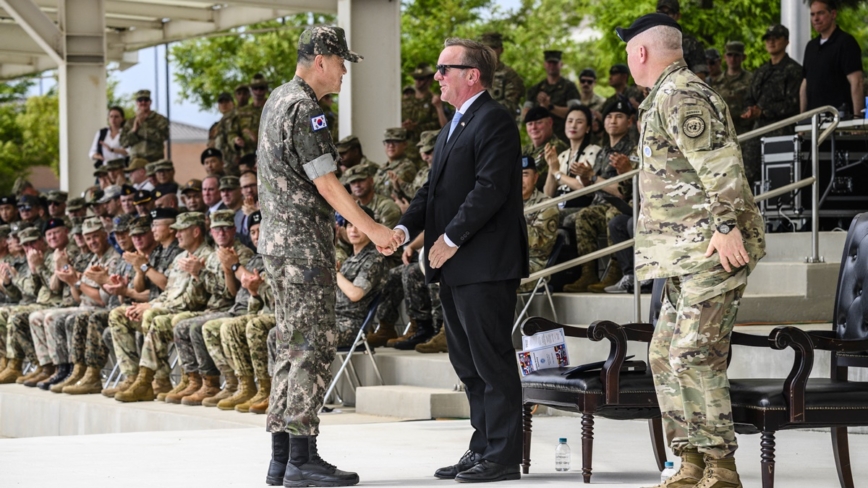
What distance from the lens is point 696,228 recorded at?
5027 mm

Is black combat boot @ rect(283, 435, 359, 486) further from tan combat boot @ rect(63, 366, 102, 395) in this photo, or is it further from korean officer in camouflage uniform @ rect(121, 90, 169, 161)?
korean officer in camouflage uniform @ rect(121, 90, 169, 161)

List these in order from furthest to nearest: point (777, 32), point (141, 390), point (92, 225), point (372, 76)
Result: point (92, 225), point (372, 76), point (141, 390), point (777, 32)

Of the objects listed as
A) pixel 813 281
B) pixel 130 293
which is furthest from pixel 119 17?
pixel 813 281

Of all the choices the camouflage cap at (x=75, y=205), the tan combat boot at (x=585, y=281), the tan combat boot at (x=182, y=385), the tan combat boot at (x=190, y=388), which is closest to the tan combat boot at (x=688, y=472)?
the tan combat boot at (x=585, y=281)

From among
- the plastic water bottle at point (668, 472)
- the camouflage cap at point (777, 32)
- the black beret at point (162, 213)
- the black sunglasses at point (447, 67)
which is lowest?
the plastic water bottle at point (668, 472)

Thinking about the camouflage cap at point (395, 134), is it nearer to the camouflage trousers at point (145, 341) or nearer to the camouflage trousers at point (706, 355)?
the camouflage trousers at point (145, 341)

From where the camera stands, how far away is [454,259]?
229 inches

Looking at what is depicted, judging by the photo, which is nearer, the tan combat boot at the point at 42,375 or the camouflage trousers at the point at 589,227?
the camouflage trousers at the point at 589,227

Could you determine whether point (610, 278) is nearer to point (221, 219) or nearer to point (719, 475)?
point (221, 219)

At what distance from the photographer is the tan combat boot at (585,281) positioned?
10483 mm

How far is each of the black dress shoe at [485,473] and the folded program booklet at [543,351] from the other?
1.87 ft

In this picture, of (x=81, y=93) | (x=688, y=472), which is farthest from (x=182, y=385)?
(x=81, y=93)

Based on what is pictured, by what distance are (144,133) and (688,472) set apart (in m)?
14.0

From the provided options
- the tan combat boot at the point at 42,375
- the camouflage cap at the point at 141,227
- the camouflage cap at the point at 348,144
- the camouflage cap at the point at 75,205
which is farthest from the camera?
the camouflage cap at the point at 75,205
